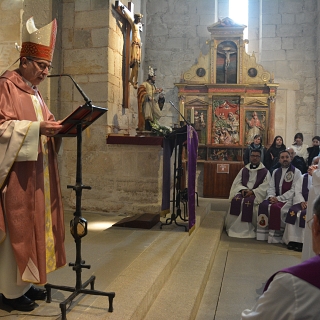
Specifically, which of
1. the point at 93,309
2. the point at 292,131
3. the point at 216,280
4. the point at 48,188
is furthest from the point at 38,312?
the point at 292,131

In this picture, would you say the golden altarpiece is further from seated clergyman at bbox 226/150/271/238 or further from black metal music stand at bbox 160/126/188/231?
black metal music stand at bbox 160/126/188/231

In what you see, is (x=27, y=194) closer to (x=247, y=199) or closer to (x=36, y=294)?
(x=36, y=294)

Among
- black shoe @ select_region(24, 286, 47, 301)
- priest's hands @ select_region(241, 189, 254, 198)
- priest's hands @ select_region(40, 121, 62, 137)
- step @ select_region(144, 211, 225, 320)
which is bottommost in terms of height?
step @ select_region(144, 211, 225, 320)

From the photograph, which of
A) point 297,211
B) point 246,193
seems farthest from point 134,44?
point 297,211

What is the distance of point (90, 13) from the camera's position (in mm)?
6152

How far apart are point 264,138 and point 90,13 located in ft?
18.5

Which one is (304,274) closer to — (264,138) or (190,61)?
(264,138)

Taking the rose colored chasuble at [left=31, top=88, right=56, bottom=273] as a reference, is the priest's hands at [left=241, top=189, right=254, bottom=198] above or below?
below

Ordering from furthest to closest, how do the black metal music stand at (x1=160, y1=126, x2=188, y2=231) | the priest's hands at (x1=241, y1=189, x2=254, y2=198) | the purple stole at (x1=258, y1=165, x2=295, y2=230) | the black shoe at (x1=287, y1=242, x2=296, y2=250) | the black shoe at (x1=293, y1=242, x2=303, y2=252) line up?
the priest's hands at (x1=241, y1=189, x2=254, y2=198), the purple stole at (x1=258, y1=165, x2=295, y2=230), the black shoe at (x1=287, y1=242, x2=296, y2=250), the black shoe at (x1=293, y1=242, x2=303, y2=252), the black metal music stand at (x1=160, y1=126, x2=188, y2=231)

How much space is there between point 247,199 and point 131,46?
315 centimetres

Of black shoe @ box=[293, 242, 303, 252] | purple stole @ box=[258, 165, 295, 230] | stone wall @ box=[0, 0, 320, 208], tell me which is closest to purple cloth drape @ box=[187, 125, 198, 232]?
stone wall @ box=[0, 0, 320, 208]

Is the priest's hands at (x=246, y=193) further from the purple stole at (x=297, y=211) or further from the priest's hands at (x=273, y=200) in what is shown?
the purple stole at (x=297, y=211)

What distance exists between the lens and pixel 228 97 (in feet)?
33.3

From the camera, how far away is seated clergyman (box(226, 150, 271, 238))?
6137 millimetres
